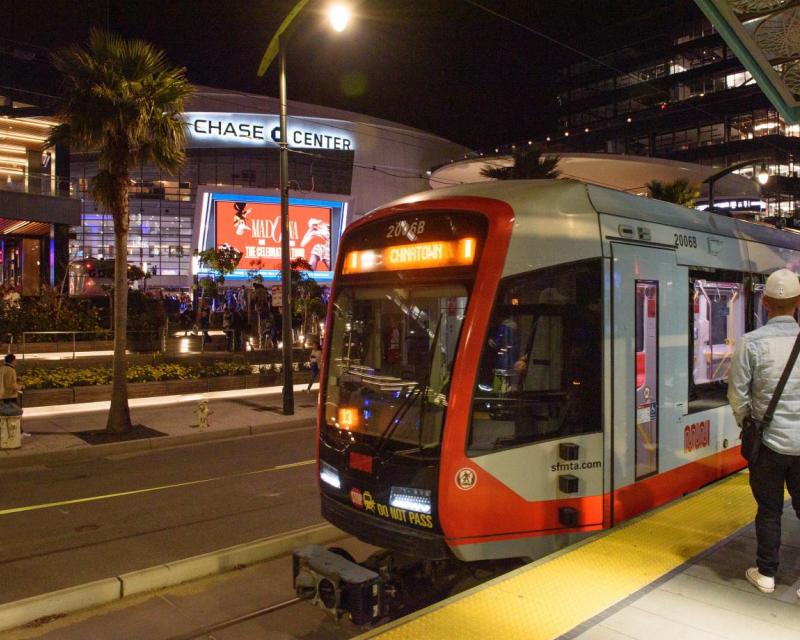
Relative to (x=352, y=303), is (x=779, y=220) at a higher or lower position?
higher

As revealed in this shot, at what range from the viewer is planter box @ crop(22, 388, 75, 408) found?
16344 mm

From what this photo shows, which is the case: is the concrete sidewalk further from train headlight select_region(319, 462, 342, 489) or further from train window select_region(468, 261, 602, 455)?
train window select_region(468, 261, 602, 455)

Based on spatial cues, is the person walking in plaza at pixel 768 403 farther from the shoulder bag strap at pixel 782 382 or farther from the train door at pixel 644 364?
the train door at pixel 644 364

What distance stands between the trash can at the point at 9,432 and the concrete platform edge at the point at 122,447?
1.65 feet

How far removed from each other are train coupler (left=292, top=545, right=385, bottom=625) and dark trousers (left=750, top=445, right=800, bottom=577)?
2446 millimetres

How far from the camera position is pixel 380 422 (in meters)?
5.25

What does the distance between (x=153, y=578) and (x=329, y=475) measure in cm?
187

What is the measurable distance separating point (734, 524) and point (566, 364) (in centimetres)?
188

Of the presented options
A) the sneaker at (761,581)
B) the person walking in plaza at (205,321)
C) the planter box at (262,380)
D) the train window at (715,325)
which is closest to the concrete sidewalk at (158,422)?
the planter box at (262,380)

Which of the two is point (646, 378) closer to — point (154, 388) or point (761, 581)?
point (761, 581)

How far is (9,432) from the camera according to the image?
39.5ft

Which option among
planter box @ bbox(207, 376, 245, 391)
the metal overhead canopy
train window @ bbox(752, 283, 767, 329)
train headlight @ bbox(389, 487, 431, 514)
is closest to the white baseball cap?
train headlight @ bbox(389, 487, 431, 514)

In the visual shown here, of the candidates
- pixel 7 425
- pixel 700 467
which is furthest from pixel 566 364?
pixel 7 425

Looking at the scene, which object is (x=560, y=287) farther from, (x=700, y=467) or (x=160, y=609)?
(x=160, y=609)
